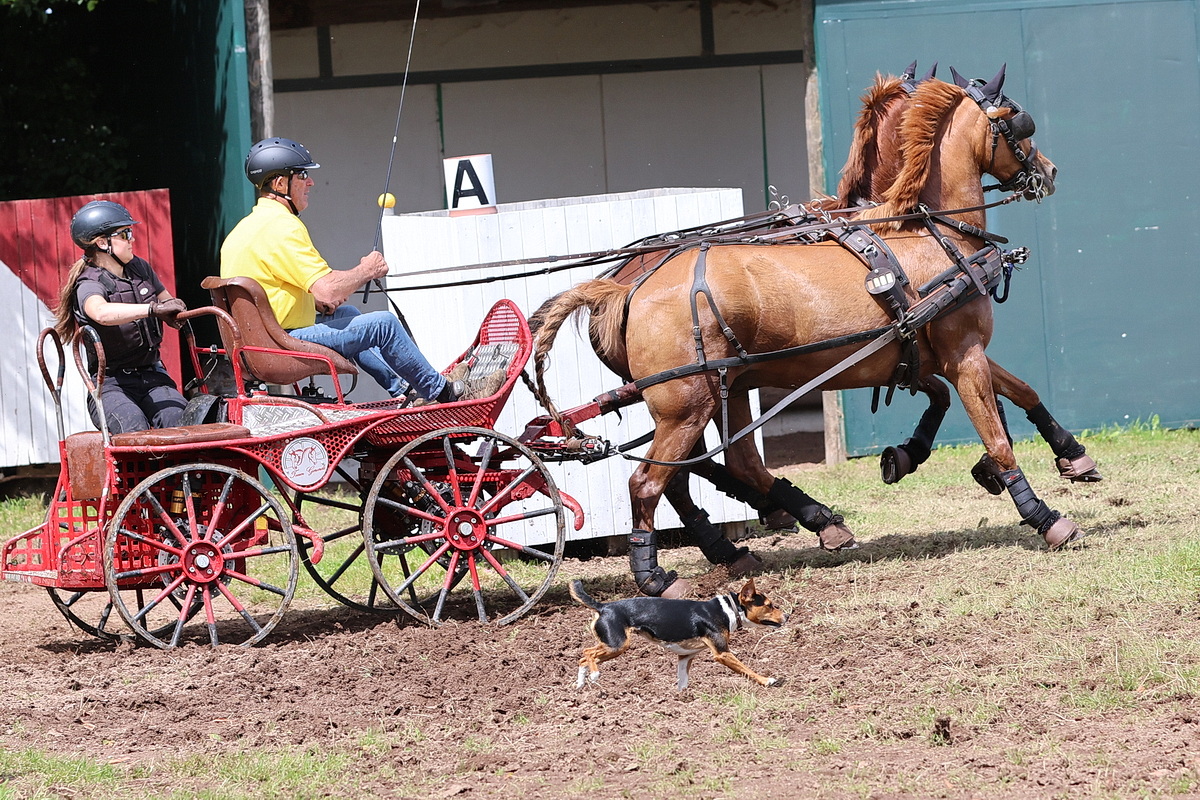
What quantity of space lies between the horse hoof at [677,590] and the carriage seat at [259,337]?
171 cm

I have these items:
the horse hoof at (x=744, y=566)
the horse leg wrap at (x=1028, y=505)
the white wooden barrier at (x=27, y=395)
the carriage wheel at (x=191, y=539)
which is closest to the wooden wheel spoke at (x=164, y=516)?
the carriage wheel at (x=191, y=539)

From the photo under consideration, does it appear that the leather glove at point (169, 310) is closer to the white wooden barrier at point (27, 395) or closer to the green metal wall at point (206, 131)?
the green metal wall at point (206, 131)

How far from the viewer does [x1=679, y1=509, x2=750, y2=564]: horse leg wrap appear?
22.2 feet

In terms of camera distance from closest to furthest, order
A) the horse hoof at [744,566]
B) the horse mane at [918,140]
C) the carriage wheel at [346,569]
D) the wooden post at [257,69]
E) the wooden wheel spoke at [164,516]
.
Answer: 1. the wooden wheel spoke at [164,516]
2. the carriage wheel at [346,569]
3. the horse mane at [918,140]
4. the horse hoof at [744,566]
5. the wooden post at [257,69]

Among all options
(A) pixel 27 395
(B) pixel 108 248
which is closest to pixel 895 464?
(B) pixel 108 248

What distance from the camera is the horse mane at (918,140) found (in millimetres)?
6633

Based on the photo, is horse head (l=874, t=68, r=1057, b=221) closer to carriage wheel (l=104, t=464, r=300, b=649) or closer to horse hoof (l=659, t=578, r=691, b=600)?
horse hoof (l=659, t=578, r=691, b=600)

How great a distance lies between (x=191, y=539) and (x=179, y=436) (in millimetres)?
428

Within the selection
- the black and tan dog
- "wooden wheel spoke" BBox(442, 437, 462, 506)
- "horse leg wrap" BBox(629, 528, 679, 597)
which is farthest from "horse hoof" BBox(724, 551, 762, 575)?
the black and tan dog

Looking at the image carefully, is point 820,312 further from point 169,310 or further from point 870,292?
point 169,310

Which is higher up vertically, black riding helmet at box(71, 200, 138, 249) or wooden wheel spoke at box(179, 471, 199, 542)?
black riding helmet at box(71, 200, 138, 249)

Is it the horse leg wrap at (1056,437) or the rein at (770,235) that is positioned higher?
the rein at (770,235)

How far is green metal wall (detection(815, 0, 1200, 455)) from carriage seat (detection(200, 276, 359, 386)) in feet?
17.0

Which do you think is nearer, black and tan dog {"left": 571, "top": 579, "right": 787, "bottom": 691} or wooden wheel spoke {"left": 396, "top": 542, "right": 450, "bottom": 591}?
black and tan dog {"left": 571, "top": 579, "right": 787, "bottom": 691}
